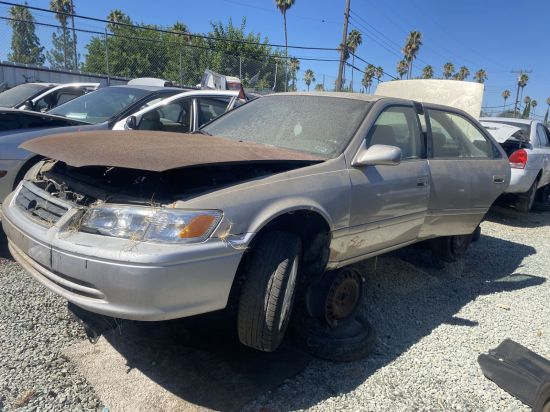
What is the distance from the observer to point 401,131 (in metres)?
3.82

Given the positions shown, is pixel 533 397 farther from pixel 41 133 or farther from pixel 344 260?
pixel 41 133

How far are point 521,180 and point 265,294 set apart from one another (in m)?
6.20

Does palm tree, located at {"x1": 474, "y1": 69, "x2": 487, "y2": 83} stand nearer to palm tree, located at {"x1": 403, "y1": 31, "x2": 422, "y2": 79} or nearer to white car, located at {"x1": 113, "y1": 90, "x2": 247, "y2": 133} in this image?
palm tree, located at {"x1": 403, "y1": 31, "x2": 422, "y2": 79}

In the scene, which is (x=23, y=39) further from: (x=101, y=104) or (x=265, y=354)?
(x=265, y=354)

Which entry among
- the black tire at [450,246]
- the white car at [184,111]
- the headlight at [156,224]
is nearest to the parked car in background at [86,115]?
the white car at [184,111]

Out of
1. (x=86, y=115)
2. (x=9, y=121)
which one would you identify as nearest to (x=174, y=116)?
(x=86, y=115)

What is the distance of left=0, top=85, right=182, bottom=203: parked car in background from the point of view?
457cm

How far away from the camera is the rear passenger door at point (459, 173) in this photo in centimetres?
397

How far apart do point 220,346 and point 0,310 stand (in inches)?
61.7

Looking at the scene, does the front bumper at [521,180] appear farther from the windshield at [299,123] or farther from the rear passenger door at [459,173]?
the windshield at [299,123]

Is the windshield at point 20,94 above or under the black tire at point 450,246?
above

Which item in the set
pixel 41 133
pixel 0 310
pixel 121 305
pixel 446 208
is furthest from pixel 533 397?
pixel 41 133

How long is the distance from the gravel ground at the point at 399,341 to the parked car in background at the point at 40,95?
5.30 metres

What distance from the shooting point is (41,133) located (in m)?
4.93
